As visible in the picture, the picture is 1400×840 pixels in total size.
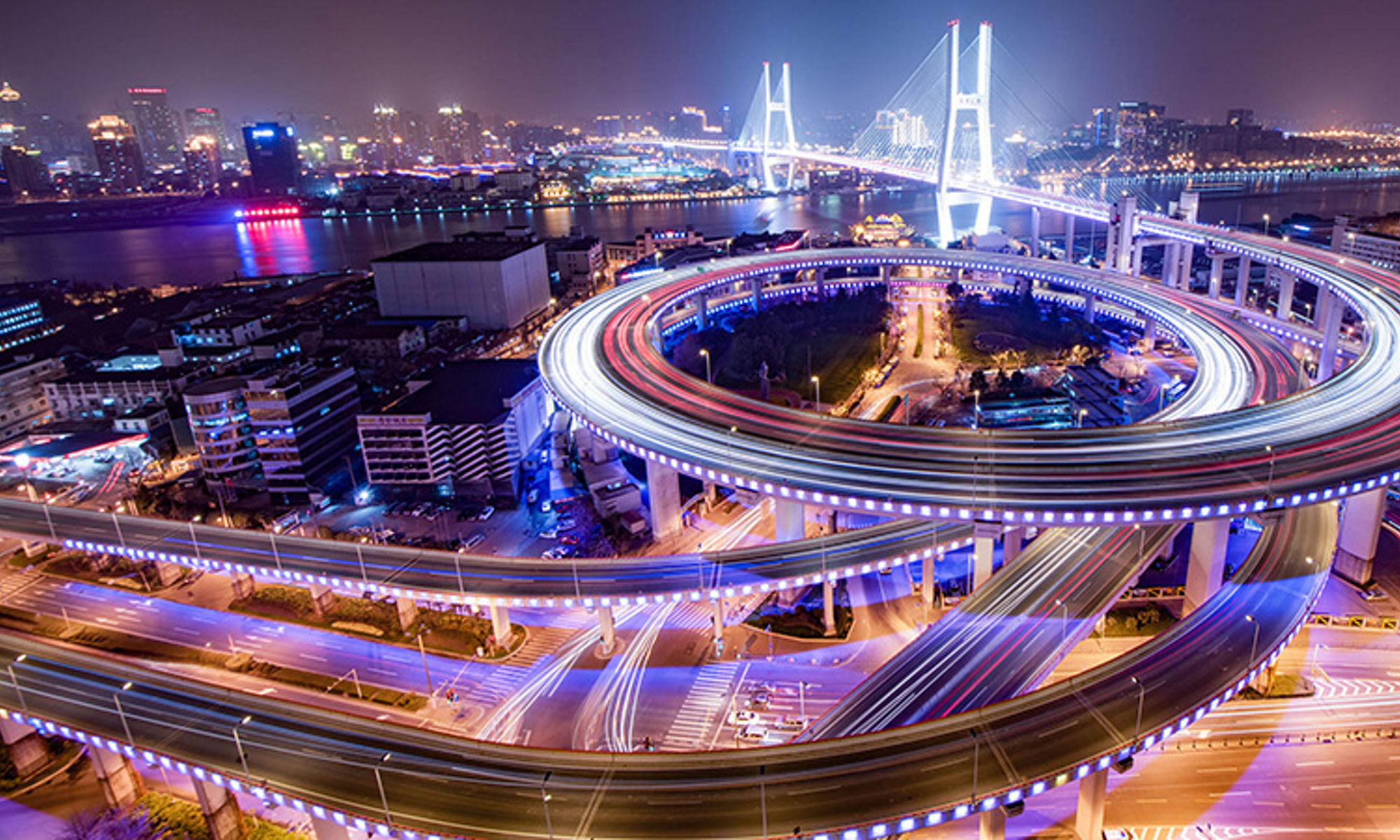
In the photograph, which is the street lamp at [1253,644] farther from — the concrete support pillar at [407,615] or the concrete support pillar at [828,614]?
the concrete support pillar at [407,615]

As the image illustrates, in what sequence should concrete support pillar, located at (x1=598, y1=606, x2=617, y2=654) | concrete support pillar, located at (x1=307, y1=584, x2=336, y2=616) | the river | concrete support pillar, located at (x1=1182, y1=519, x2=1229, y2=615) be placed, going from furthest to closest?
the river < concrete support pillar, located at (x1=307, y1=584, x2=336, y2=616) < concrete support pillar, located at (x1=598, y1=606, x2=617, y2=654) < concrete support pillar, located at (x1=1182, y1=519, x2=1229, y2=615)

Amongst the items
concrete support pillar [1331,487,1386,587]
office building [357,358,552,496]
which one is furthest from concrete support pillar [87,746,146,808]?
concrete support pillar [1331,487,1386,587]

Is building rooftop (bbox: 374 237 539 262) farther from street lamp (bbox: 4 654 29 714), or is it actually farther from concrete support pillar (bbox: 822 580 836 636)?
concrete support pillar (bbox: 822 580 836 636)

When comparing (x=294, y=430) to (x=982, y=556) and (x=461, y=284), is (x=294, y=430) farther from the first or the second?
(x=982, y=556)

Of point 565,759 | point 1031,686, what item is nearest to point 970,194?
point 1031,686

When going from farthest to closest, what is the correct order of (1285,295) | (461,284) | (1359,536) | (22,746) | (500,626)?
(461,284)
(1285,295)
(1359,536)
(500,626)
(22,746)

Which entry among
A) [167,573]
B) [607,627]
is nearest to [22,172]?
[167,573]

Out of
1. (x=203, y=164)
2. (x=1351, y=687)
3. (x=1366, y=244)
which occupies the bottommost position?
(x=1351, y=687)
